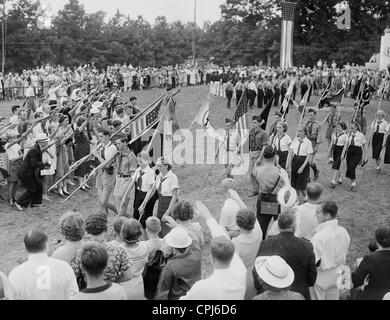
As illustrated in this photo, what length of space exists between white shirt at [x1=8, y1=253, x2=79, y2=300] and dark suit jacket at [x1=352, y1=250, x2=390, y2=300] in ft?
8.34

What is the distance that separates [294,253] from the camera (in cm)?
477

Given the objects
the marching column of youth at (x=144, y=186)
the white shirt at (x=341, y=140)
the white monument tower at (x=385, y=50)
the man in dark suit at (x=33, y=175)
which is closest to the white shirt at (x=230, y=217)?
the marching column of youth at (x=144, y=186)

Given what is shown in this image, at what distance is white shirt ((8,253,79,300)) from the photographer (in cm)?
414

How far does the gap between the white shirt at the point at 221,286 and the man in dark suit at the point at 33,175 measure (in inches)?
259

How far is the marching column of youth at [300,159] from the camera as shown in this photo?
10180 millimetres

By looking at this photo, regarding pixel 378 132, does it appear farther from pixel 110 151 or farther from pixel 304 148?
pixel 110 151

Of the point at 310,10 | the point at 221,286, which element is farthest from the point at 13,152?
the point at 310,10

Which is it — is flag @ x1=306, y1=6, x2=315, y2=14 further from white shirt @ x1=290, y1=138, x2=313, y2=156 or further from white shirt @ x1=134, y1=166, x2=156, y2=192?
white shirt @ x1=134, y1=166, x2=156, y2=192

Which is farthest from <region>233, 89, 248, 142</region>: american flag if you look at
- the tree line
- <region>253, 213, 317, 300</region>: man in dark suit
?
the tree line

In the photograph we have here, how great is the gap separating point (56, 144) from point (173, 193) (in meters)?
4.11

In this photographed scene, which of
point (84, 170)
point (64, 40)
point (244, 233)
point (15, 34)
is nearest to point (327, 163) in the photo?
point (84, 170)

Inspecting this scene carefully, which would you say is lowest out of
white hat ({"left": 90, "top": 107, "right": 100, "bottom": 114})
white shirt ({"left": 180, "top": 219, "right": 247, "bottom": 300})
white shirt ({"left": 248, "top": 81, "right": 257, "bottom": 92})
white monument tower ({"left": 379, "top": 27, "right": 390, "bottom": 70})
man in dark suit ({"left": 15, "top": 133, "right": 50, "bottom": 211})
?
man in dark suit ({"left": 15, "top": 133, "right": 50, "bottom": 211})

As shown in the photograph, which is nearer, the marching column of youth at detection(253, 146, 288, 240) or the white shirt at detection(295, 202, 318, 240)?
the white shirt at detection(295, 202, 318, 240)

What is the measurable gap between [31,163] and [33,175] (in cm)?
31
